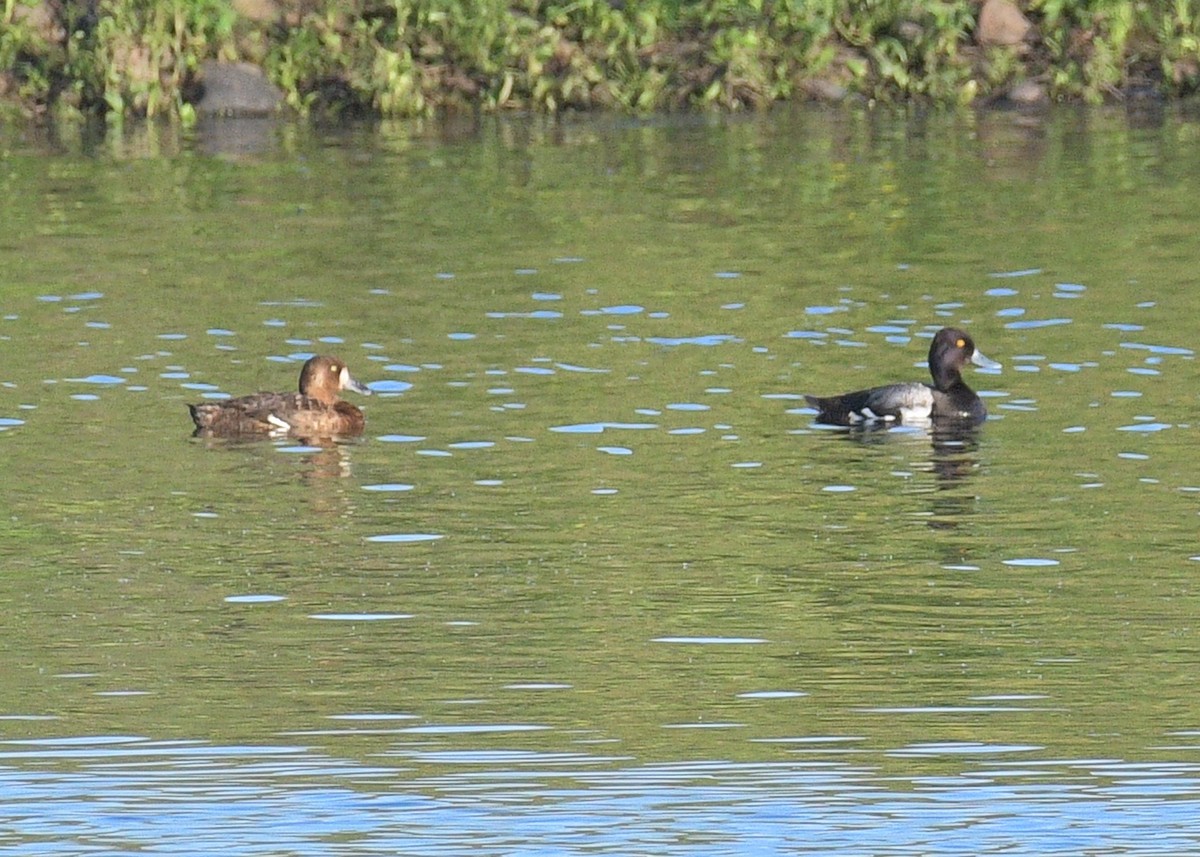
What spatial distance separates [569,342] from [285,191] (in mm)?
8378

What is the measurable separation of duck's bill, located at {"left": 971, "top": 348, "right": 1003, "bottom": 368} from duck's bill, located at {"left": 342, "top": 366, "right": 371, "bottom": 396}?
10.2ft

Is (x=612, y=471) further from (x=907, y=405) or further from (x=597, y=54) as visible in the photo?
(x=597, y=54)

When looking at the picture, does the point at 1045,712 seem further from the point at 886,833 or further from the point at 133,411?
the point at 133,411

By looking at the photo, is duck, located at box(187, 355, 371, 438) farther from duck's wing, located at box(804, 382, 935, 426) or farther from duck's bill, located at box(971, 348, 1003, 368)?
duck's bill, located at box(971, 348, 1003, 368)

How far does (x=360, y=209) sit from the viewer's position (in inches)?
926

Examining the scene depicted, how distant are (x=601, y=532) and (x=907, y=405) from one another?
3.32 metres

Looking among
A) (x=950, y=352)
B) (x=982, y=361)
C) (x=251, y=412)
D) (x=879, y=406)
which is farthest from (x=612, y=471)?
(x=982, y=361)

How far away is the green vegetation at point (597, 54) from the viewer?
31141mm

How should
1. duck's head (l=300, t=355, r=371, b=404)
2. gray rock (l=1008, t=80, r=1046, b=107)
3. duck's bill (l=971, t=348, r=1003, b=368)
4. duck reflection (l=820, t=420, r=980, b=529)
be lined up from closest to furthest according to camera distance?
duck reflection (l=820, t=420, r=980, b=529), duck's head (l=300, t=355, r=371, b=404), duck's bill (l=971, t=348, r=1003, b=368), gray rock (l=1008, t=80, r=1046, b=107)

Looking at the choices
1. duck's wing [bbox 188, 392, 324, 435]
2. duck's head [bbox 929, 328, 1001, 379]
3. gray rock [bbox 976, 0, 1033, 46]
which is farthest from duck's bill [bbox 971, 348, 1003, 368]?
gray rock [bbox 976, 0, 1033, 46]

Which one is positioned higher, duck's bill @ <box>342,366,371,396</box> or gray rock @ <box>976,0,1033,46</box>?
gray rock @ <box>976,0,1033,46</box>

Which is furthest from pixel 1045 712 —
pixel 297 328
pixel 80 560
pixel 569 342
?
pixel 297 328

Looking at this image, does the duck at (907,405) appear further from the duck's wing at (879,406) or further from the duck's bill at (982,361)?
the duck's bill at (982,361)

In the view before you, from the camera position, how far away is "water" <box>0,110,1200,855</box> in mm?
7777
